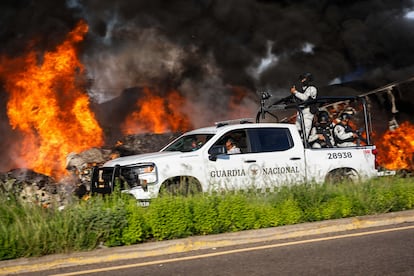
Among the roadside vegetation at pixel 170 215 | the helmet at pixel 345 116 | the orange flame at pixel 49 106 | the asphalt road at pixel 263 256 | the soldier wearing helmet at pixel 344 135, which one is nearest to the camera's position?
the asphalt road at pixel 263 256

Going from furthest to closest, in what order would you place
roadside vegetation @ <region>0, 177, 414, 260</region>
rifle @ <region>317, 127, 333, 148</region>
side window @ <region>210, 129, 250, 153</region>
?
rifle @ <region>317, 127, 333, 148</region> → side window @ <region>210, 129, 250, 153</region> → roadside vegetation @ <region>0, 177, 414, 260</region>

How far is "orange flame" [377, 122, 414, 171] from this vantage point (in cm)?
1611

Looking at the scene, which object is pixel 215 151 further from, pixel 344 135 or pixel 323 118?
pixel 344 135

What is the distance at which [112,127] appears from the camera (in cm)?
2053

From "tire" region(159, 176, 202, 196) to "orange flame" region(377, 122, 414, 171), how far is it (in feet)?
34.8

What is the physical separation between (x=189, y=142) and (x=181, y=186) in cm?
197

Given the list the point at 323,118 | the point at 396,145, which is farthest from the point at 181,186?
the point at 396,145

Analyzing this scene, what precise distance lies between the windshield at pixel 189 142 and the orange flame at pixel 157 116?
11.2 meters

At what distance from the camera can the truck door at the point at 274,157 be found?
27.4 ft

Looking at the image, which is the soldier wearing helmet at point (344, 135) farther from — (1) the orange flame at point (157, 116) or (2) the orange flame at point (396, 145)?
(1) the orange flame at point (157, 116)

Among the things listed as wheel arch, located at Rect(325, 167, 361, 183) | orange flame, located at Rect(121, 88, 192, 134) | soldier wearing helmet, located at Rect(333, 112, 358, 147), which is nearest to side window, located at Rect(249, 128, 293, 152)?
wheel arch, located at Rect(325, 167, 361, 183)

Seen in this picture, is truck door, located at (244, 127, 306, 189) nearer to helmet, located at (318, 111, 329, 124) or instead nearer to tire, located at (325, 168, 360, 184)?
tire, located at (325, 168, 360, 184)

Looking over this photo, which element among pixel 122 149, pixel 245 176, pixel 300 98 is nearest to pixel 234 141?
pixel 245 176

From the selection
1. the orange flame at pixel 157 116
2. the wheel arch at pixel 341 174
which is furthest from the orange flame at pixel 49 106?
the wheel arch at pixel 341 174
